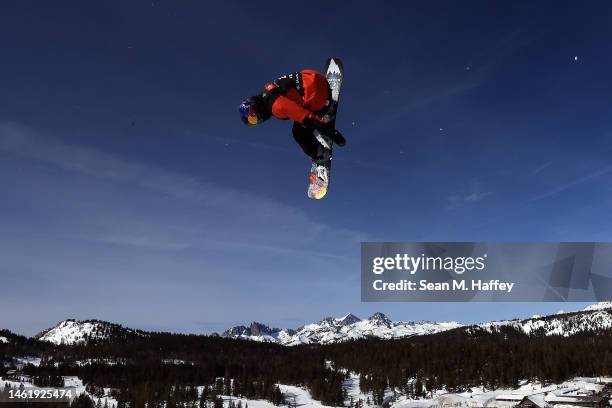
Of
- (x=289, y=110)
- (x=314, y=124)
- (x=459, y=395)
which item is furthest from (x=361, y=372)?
(x=289, y=110)

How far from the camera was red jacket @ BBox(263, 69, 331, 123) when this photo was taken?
14312 mm

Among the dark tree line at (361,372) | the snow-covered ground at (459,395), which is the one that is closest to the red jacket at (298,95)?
the snow-covered ground at (459,395)

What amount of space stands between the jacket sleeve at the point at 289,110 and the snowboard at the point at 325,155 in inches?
61.1

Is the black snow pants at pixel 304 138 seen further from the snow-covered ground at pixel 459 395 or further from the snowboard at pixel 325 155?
the snow-covered ground at pixel 459 395

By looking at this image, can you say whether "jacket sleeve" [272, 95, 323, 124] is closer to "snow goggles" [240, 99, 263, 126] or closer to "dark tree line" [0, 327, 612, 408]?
"snow goggles" [240, 99, 263, 126]

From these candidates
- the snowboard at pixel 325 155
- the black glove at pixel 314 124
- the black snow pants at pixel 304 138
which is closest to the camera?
the black glove at pixel 314 124

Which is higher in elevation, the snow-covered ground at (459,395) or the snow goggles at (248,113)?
the snow goggles at (248,113)

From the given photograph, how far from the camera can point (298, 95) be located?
14695 mm

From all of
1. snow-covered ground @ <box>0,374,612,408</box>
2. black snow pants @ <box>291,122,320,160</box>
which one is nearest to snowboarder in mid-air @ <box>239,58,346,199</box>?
black snow pants @ <box>291,122,320,160</box>

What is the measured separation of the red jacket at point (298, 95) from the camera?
1431cm

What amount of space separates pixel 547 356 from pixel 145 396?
101m

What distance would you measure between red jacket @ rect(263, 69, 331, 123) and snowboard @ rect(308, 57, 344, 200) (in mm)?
1633

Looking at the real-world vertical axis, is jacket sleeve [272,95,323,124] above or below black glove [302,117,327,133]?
above

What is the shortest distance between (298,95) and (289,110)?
1.66 feet
